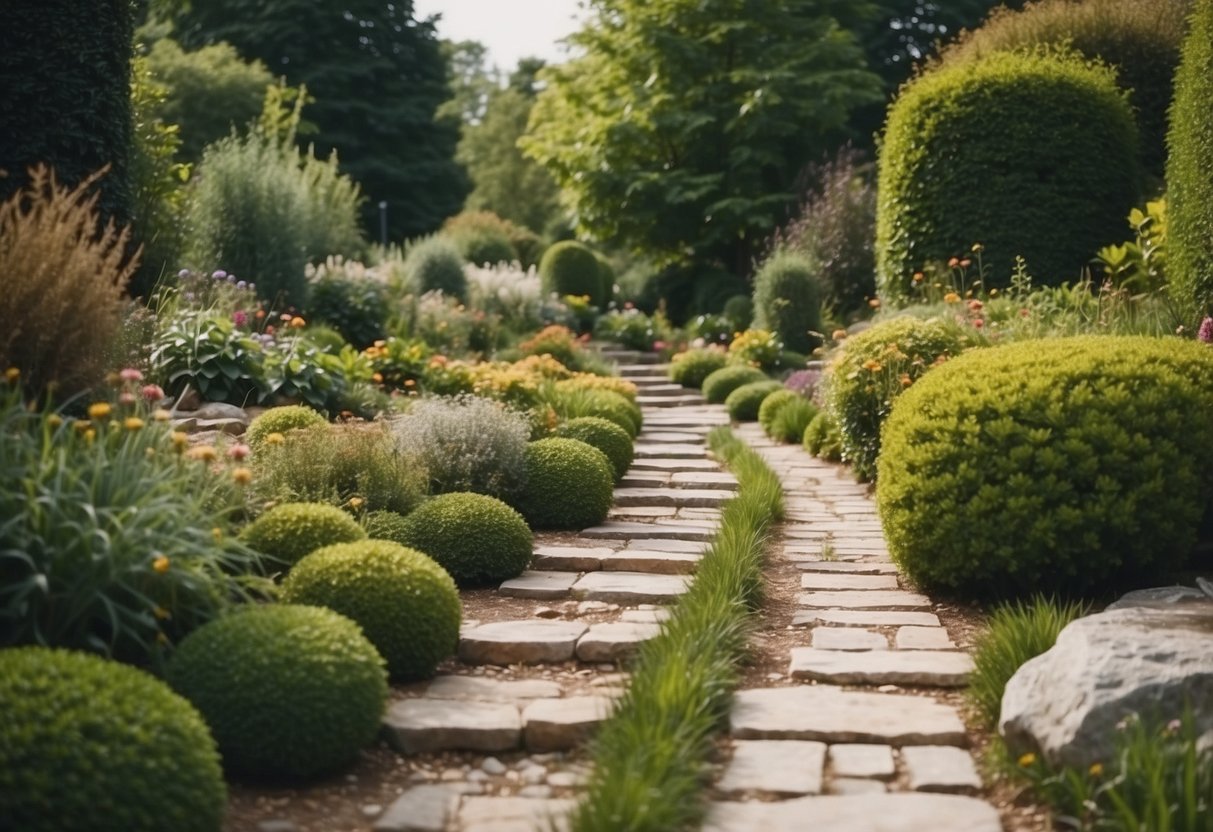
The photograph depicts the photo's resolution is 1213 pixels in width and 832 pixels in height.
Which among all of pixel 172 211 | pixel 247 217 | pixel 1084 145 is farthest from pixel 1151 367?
pixel 247 217

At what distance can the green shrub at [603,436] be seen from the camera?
26.8 ft

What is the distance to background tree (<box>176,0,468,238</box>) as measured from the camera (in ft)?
94.7

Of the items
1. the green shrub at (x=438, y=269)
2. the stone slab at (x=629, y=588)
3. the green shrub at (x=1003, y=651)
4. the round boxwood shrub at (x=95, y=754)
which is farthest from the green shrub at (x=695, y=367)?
the round boxwood shrub at (x=95, y=754)

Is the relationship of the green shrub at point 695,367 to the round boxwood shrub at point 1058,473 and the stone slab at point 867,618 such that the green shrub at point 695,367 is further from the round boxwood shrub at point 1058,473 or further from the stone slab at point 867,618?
the stone slab at point 867,618

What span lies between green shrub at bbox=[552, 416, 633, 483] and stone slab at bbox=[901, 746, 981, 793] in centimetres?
448

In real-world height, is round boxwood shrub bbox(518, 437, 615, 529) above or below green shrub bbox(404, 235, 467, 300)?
below

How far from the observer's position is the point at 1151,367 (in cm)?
536

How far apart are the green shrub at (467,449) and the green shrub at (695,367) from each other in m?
7.99

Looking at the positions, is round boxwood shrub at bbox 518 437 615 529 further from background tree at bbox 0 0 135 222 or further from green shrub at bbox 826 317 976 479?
background tree at bbox 0 0 135 222

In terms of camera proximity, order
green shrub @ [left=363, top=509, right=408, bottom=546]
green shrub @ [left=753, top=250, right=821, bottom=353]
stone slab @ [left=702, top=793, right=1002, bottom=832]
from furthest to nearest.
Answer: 1. green shrub @ [left=753, top=250, right=821, bottom=353]
2. green shrub @ [left=363, top=509, right=408, bottom=546]
3. stone slab @ [left=702, top=793, right=1002, bottom=832]

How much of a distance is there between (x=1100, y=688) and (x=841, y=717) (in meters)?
0.85

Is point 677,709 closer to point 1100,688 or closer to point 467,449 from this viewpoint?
point 1100,688

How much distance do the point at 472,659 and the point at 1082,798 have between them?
2.28 meters

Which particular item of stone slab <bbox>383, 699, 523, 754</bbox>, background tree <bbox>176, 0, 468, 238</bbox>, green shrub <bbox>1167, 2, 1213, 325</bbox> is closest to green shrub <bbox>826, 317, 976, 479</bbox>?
green shrub <bbox>1167, 2, 1213, 325</bbox>
